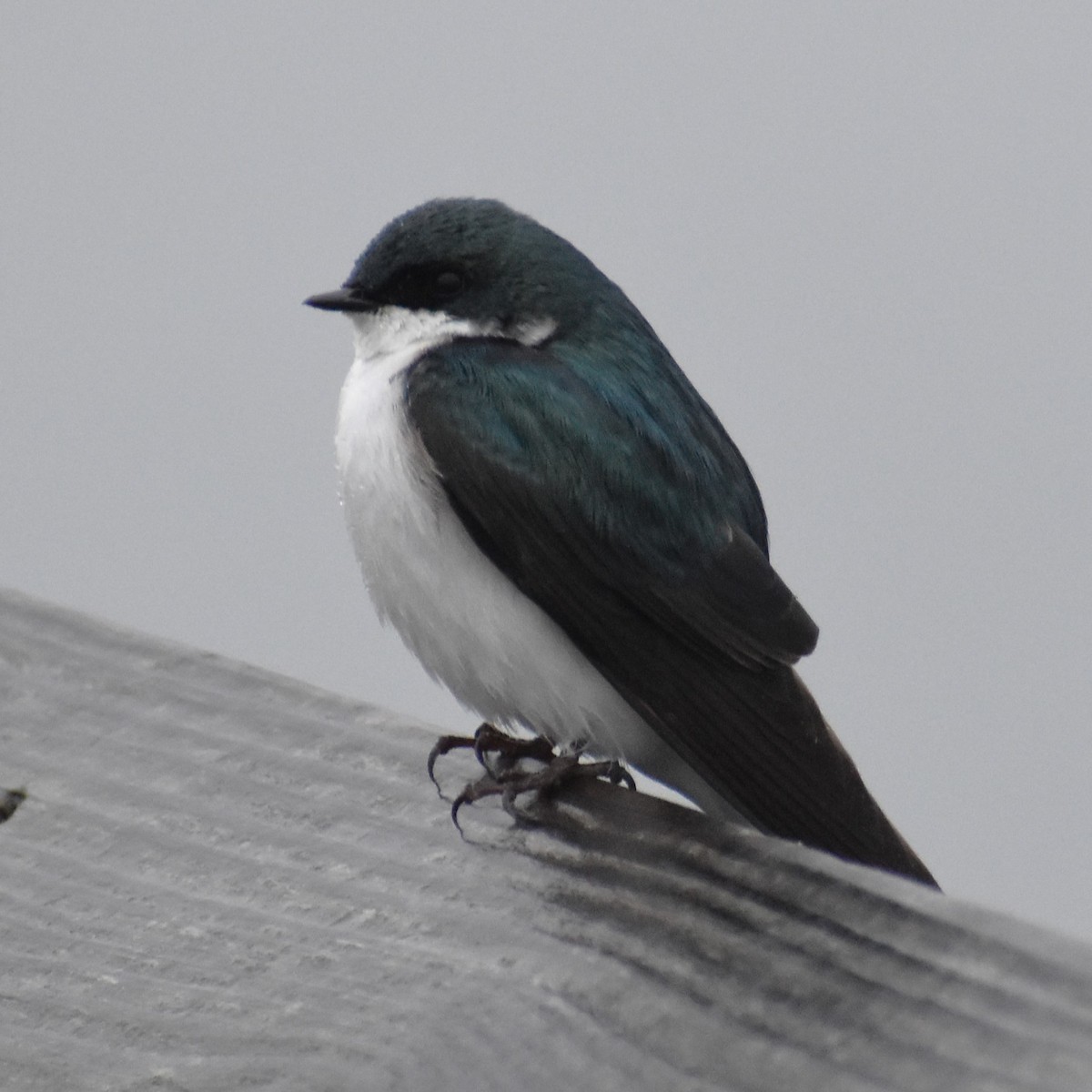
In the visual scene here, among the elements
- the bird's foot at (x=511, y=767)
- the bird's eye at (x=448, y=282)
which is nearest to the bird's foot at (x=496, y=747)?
the bird's foot at (x=511, y=767)

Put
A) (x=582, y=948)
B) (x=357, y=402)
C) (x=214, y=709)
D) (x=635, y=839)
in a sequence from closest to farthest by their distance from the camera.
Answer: (x=582, y=948), (x=635, y=839), (x=214, y=709), (x=357, y=402)

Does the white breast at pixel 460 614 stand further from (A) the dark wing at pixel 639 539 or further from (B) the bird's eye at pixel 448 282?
(B) the bird's eye at pixel 448 282

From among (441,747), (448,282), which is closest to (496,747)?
(441,747)

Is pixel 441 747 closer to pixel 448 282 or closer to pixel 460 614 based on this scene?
pixel 460 614

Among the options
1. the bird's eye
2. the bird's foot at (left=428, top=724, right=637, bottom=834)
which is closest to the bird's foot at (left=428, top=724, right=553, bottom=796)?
the bird's foot at (left=428, top=724, right=637, bottom=834)

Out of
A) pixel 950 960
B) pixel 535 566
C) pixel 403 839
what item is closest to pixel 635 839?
pixel 403 839

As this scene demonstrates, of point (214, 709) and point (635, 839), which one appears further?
point (214, 709)

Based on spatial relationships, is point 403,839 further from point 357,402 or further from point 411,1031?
point 357,402
